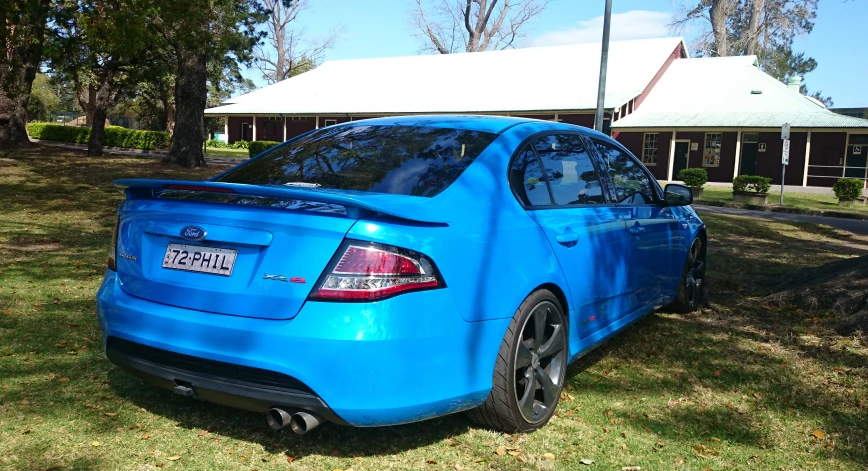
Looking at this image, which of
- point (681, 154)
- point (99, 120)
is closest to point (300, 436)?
point (99, 120)

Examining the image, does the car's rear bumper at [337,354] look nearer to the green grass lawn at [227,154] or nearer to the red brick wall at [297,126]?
the green grass lawn at [227,154]

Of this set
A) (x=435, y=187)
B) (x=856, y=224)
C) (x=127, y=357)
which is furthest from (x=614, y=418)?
(x=856, y=224)

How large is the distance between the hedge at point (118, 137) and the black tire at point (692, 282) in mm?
37140

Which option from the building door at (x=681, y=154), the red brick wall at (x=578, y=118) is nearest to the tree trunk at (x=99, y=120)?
the red brick wall at (x=578, y=118)

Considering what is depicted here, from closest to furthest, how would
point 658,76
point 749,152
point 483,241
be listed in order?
point 483,241 → point 749,152 → point 658,76

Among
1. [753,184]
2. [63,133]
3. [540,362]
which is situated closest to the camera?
[540,362]

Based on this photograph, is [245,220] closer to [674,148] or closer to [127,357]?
[127,357]

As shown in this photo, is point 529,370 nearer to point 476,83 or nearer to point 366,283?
point 366,283

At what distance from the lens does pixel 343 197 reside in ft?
9.32

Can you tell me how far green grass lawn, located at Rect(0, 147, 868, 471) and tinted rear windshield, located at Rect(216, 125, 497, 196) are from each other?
1.01 meters

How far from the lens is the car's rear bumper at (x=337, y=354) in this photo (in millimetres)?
2707

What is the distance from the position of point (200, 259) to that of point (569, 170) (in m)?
2.25

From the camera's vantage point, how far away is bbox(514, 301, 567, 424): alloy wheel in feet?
11.3

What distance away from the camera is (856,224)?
1648 centimetres
